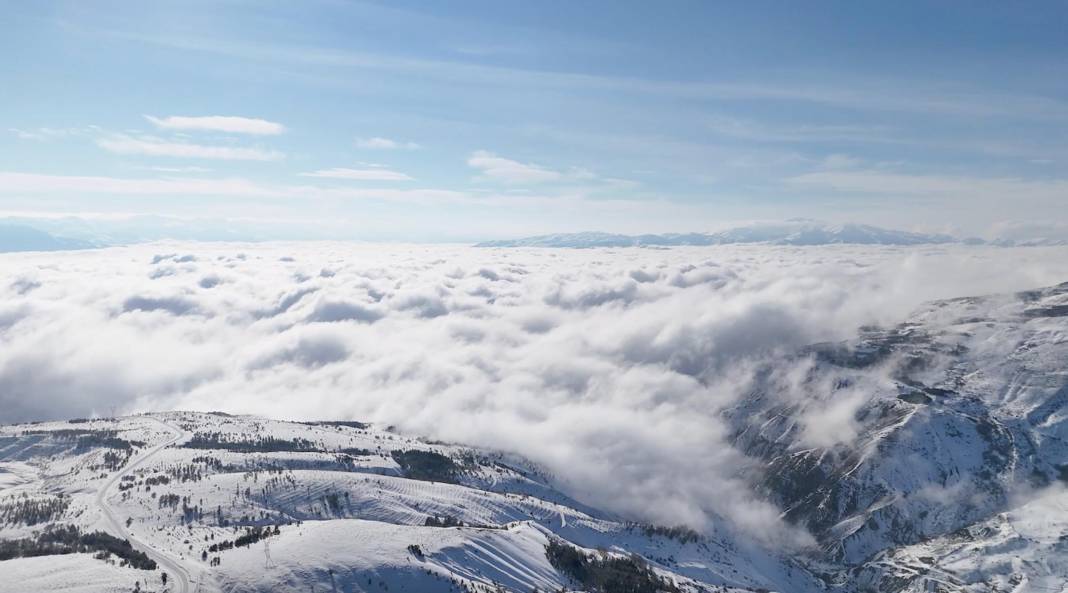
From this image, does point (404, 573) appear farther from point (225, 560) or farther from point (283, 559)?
point (225, 560)

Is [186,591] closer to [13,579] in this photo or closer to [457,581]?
[13,579]

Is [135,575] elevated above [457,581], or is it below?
above

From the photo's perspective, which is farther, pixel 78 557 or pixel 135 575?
pixel 78 557

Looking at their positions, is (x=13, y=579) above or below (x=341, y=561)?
above

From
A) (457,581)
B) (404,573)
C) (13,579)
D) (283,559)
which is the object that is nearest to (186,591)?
(283,559)

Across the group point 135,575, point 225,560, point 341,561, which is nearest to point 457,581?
point 341,561

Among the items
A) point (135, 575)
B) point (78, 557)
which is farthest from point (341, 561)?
point (78, 557)

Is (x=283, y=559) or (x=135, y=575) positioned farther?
(x=283, y=559)
